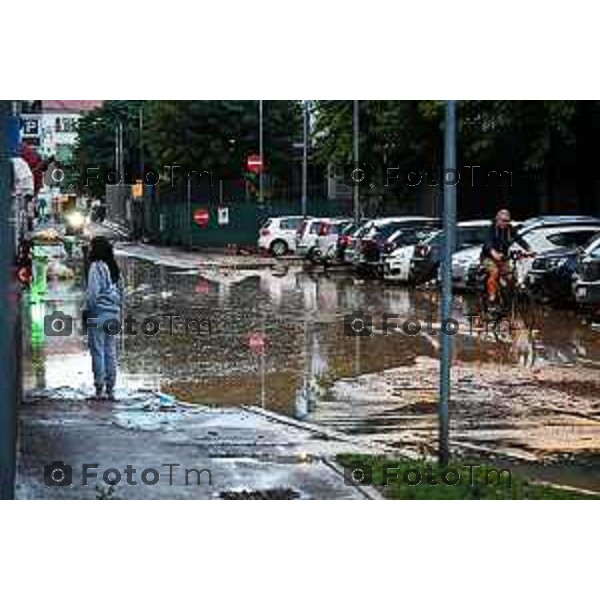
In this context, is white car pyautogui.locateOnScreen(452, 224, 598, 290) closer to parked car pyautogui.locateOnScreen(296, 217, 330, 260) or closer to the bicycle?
the bicycle

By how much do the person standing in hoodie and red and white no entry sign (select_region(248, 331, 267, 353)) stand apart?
4.82 feet

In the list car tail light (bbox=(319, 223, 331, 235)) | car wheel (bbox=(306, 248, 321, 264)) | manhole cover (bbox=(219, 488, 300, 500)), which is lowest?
manhole cover (bbox=(219, 488, 300, 500))

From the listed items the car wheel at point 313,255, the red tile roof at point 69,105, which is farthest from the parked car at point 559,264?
the red tile roof at point 69,105

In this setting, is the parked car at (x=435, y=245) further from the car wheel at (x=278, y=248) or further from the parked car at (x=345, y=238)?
the car wheel at (x=278, y=248)

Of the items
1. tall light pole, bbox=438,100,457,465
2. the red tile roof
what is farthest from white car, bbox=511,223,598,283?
the red tile roof

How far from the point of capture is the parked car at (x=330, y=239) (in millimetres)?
10245

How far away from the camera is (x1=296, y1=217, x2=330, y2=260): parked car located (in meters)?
10.2

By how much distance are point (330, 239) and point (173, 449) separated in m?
2.41

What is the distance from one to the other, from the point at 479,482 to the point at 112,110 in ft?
9.26

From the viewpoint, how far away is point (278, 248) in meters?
10.5

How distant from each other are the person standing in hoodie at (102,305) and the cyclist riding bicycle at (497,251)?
224cm

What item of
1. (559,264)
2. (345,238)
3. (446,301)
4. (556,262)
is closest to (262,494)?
(446,301)
